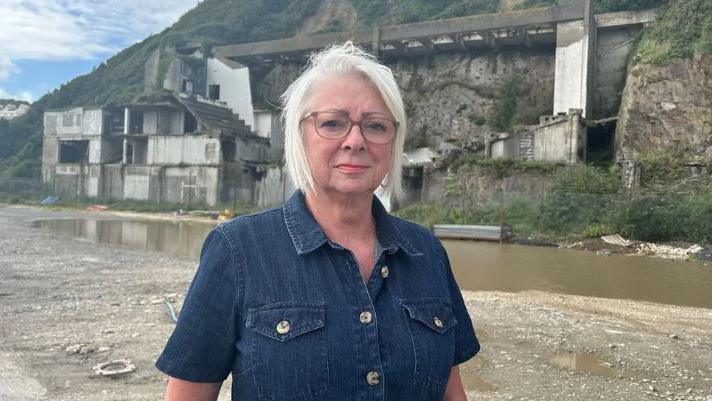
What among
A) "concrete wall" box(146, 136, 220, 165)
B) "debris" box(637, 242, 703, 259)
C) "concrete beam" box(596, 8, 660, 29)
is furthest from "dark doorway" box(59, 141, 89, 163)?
"debris" box(637, 242, 703, 259)

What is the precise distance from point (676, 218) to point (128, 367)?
19979 millimetres

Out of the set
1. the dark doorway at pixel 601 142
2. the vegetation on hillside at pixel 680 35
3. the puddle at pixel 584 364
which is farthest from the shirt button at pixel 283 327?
the vegetation on hillside at pixel 680 35

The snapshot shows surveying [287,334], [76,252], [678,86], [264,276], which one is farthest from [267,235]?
[678,86]

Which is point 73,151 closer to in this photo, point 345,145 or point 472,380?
point 472,380

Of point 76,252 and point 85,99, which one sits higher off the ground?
point 85,99

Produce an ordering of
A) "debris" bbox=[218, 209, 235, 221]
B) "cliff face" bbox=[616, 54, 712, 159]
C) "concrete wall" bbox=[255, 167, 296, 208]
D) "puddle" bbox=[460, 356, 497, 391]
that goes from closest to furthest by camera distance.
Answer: "puddle" bbox=[460, 356, 497, 391], "cliff face" bbox=[616, 54, 712, 159], "debris" bbox=[218, 209, 235, 221], "concrete wall" bbox=[255, 167, 296, 208]

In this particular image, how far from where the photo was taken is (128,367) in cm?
516

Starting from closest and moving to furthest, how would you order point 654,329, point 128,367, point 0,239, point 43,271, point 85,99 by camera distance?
1. point 128,367
2. point 654,329
3. point 43,271
4. point 0,239
5. point 85,99

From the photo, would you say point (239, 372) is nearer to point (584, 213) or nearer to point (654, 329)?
point (654, 329)

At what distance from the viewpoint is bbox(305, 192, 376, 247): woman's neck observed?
1.76 metres

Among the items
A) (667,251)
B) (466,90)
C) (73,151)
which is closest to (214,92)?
(73,151)

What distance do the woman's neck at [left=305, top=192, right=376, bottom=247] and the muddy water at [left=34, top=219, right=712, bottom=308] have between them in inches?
400

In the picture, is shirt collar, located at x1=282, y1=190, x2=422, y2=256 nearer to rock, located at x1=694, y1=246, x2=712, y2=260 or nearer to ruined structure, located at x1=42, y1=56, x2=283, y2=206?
rock, located at x1=694, y1=246, x2=712, y2=260

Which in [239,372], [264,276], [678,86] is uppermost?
[678,86]
